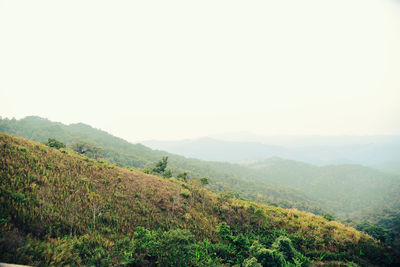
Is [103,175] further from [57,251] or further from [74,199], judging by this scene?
[57,251]

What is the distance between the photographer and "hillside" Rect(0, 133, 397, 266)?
934cm

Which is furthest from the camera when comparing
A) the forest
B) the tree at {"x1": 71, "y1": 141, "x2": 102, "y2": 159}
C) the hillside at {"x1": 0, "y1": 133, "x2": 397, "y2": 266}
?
the tree at {"x1": 71, "y1": 141, "x2": 102, "y2": 159}

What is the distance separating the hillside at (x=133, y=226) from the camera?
30.7 feet

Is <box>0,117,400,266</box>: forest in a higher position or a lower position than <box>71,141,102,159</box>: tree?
lower

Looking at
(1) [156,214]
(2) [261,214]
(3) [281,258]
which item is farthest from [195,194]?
(3) [281,258]

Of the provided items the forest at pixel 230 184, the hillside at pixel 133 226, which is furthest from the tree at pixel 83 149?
the hillside at pixel 133 226

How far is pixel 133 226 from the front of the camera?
46.1 feet

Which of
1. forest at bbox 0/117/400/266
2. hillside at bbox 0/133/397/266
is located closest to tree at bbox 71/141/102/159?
forest at bbox 0/117/400/266

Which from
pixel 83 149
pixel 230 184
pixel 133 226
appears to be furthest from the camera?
pixel 230 184

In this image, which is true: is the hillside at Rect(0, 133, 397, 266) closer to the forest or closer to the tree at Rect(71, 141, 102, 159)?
the forest

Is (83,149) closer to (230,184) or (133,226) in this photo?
(133,226)

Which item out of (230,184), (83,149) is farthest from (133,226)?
(230,184)

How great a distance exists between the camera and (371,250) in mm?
13938

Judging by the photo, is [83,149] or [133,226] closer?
[133,226]
